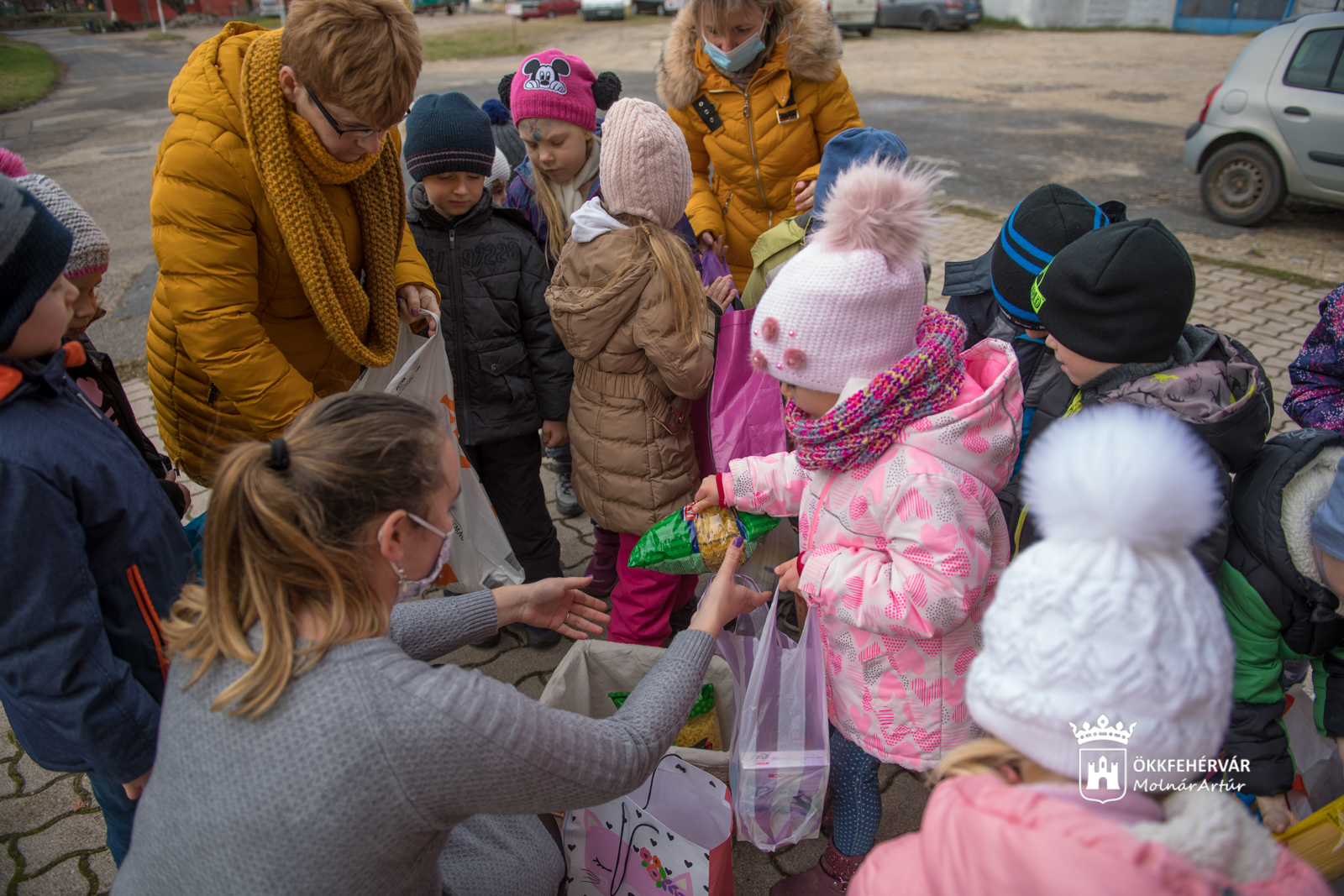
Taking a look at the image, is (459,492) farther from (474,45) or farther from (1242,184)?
(474,45)

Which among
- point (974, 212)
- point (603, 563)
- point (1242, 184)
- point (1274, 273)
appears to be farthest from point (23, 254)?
point (1242, 184)

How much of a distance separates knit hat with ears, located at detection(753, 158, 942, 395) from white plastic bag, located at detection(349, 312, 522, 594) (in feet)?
4.18

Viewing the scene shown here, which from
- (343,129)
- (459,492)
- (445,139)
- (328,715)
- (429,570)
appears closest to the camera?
(328,715)

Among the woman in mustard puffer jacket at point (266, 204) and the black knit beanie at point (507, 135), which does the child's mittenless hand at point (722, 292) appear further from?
the black knit beanie at point (507, 135)

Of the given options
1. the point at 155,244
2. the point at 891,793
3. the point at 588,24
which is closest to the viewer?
the point at 155,244

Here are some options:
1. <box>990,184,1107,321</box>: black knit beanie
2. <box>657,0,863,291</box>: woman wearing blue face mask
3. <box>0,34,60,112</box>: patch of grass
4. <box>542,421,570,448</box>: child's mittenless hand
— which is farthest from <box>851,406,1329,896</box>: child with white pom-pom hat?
<box>0,34,60,112</box>: patch of grass

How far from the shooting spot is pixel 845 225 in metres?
1.68

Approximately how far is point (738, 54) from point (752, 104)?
0.68ft

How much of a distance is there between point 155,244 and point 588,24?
29428mm

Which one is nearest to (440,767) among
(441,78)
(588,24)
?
(441,78)

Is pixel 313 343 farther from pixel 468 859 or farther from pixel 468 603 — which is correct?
pixel 468 859

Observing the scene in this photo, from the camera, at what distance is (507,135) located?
13.7ft

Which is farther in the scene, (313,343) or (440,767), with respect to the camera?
(313,343)

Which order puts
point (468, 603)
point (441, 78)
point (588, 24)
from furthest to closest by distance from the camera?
point (588, 24), point (441, 78), point (468, 603)
